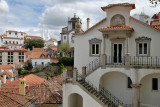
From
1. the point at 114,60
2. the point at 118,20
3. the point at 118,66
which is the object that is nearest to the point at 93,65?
the point at 114,60

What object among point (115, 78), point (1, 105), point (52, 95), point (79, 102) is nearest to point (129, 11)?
point (115, 78)

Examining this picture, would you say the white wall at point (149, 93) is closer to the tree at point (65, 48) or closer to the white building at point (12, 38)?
the tree at point (65, 48)

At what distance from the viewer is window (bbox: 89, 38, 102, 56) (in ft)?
60.4

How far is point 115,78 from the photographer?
1783cm

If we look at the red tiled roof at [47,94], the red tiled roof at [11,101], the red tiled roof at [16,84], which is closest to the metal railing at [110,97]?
the red tiled roof at [47,94]

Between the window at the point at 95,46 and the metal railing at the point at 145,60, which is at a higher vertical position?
the window at the point at 95,46

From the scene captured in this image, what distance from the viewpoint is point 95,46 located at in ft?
61.1

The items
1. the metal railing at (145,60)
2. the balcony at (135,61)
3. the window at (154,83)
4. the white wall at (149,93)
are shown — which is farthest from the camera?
the window at (154,83)

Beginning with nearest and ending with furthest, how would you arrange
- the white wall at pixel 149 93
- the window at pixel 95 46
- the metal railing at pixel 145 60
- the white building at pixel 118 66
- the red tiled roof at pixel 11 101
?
the red tiled roof at pixel 11 101, the white building at pixel 118 66, the metal railing at pixel 145 60, the white wall at pixel 149 93, the window at pixel 95 46

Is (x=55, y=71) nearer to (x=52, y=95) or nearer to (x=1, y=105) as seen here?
(x=52, y=95)

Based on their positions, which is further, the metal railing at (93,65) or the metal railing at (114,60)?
the metal railing at (93,65)

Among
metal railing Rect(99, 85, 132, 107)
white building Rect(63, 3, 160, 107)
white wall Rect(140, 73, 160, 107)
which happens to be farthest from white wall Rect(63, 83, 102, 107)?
white wall Rect(140, 73, 160, 107)

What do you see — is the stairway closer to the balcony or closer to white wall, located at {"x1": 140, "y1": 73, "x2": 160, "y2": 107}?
white wall, located at {"x1": 140, "y1": 73, "x2": 160, "y2": 107}

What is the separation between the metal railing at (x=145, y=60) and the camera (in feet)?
53.1
